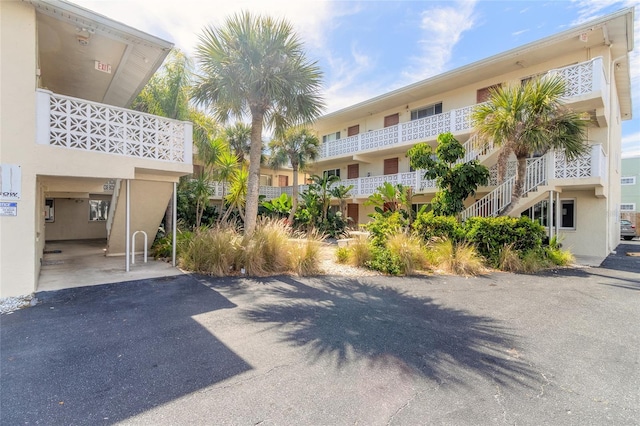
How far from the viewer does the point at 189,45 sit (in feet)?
32.0

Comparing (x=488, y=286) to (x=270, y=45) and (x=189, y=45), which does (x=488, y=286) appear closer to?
(x=270, y=45)

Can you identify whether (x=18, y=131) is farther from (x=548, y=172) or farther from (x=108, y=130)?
(x=548, y=172)

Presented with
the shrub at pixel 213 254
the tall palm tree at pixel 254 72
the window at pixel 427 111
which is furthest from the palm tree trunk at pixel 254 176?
the window at pixel 427 111

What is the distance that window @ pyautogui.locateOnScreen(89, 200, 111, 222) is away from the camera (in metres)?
18.6

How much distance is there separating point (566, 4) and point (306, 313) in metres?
14.2

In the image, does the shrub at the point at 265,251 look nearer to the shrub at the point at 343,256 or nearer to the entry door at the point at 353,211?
the shrub at the point at 343,256

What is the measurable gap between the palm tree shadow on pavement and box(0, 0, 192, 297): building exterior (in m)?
5.19

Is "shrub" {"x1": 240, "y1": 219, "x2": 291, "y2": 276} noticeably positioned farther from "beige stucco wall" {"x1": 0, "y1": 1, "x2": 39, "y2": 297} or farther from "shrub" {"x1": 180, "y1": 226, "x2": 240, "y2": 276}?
"beige stucco wall" {"x1": 0, "y1": 1, "x2": 39, "y2": 297}

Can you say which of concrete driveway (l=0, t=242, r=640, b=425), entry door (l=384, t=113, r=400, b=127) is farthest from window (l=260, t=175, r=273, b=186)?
concrete driveway (l=0, t=242, r=640, b=425)

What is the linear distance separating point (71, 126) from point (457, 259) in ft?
35.9

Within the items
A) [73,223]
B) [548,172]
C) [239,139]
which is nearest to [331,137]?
[239,139]

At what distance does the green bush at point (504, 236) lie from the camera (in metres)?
10.1

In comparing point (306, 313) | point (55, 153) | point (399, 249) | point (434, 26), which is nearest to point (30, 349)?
point (306, 313)

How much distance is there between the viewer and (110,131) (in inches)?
302
